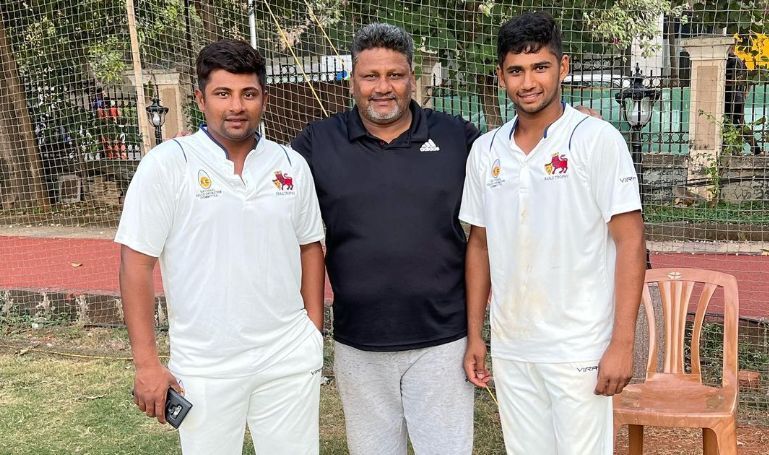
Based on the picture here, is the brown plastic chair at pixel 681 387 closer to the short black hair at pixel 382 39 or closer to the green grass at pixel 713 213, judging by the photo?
the short black hair at pixel 382 39

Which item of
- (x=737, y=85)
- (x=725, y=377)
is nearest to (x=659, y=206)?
(x=737, y=85)

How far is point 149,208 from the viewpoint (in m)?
2.04

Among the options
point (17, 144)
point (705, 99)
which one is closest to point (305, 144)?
point (705, 99)

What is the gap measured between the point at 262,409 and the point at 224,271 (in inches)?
18.3

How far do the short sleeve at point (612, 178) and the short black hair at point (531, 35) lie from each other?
319 millimetres

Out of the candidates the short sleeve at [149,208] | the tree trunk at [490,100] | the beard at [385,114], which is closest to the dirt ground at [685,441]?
the beard at [385,114]

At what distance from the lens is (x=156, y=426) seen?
12.7 ft

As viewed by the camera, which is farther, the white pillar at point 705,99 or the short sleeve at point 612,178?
the white pillar at point 705,99

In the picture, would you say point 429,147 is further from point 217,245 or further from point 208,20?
point 208,20

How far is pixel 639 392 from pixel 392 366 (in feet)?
3.66

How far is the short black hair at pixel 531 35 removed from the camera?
7.02ft

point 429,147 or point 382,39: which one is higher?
point 382,39

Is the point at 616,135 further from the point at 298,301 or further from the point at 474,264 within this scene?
the point at 298,301

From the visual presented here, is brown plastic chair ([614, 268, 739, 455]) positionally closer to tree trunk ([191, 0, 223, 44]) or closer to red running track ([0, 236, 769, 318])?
red running track ([0, 236, 769, 318])
